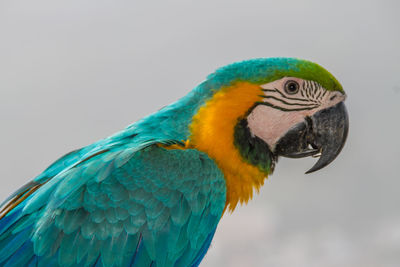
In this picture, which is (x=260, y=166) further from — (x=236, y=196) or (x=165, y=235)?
(x=165, y=235)

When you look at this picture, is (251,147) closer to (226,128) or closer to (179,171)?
(226,128)

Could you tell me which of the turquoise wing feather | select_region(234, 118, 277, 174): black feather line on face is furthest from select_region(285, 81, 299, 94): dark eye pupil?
the turquoise wing feather

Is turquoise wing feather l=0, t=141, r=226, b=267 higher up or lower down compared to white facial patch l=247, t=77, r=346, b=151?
lower down

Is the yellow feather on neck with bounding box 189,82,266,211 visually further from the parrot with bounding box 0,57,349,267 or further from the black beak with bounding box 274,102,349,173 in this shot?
the black beak with bounding box 274,102,349,173

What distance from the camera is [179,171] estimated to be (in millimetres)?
1001

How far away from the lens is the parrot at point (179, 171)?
93cm

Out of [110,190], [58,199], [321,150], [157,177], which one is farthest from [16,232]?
[321,150]

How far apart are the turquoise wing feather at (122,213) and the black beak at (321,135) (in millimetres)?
227

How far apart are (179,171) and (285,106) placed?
1.11ft

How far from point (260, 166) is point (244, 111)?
158mm

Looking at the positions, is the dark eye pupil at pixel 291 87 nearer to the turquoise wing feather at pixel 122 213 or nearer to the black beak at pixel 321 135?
the black beak at pixel 321 135

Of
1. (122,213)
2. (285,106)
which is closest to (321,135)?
(285,106)

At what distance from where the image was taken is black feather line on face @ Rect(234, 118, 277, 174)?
1.12 m

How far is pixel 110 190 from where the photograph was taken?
0.95 meters
